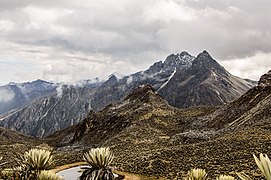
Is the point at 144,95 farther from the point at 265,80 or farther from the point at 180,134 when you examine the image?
the point at 180,134

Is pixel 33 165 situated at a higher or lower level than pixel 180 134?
lower

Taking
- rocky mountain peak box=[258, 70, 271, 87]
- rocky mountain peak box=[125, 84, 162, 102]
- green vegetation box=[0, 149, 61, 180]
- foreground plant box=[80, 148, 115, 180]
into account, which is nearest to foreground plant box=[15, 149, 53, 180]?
green vegetation box=[0, 149, 61, 180]

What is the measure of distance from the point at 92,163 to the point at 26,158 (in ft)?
9.94

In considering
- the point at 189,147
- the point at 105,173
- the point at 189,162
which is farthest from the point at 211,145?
the point at 105,173

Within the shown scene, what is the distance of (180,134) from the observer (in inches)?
3292

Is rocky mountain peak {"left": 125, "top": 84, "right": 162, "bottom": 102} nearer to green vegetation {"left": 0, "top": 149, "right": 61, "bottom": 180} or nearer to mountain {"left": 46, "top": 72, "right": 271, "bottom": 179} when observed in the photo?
mountain {"left": 46, "top": 72, "right": 271, "bottom": 179}

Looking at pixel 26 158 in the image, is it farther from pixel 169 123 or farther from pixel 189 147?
pixel 169 123

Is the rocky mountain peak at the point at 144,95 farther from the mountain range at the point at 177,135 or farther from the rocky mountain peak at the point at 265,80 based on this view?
the rocky mountain peak at the point at 265,80

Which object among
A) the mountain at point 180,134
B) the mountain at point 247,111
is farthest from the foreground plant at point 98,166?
the mountain at point 247,111

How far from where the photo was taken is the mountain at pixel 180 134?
4834 centimetres

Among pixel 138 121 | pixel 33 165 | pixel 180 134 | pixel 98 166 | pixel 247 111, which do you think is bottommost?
pixel 33 165

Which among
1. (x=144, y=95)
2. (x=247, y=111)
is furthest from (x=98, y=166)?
(x=144, y=95)

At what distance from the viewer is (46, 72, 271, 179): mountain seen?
48344mm

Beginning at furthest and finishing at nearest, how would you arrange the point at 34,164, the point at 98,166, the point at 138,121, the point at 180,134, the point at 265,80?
the point at 265,80
the point at 138,121
the point at 180,134
the point at 98,166
the point at 34,164
